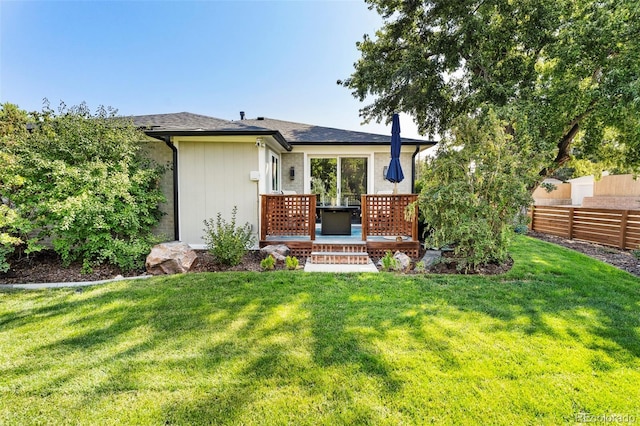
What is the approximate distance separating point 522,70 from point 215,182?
1076 centimetres

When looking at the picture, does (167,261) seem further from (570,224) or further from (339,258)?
(570,224)

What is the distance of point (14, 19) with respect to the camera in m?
8.99

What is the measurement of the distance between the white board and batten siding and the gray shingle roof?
1.66 feet

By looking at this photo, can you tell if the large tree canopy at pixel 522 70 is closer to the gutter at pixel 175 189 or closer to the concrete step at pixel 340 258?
the concrete step at pixel 340 258

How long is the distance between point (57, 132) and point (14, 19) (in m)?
6.57

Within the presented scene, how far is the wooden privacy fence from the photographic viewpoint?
809 centimetres

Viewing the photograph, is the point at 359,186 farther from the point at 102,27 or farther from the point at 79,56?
the point at 79,56

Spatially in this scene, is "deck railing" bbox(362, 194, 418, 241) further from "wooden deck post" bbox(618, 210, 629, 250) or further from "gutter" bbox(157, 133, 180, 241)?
"wooden deck post" bbox(618, 210, 629, 250)

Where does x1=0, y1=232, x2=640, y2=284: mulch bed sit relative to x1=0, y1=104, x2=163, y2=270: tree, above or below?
below

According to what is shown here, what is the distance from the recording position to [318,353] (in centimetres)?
292

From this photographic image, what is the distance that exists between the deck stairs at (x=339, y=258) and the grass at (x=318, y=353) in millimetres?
944

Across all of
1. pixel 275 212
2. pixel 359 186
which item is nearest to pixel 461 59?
pixel 359 186

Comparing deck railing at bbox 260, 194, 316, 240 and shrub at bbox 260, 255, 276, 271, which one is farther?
deck railing at bbox 260, 194, 316, 240

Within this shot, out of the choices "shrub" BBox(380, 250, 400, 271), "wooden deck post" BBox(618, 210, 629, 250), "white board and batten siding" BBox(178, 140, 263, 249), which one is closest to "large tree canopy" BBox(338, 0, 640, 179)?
"wooden deck post" BBox(618, 210, 629, 250)
